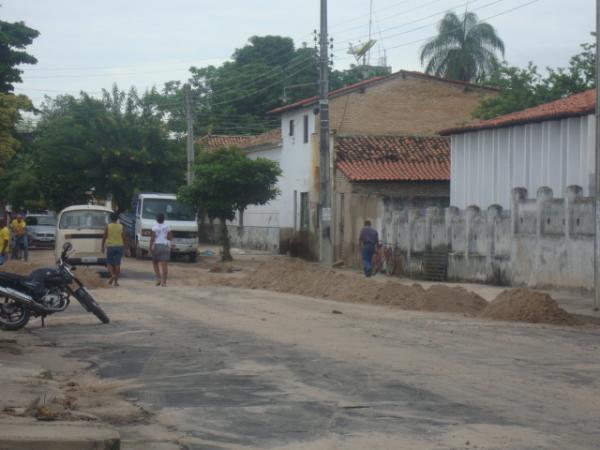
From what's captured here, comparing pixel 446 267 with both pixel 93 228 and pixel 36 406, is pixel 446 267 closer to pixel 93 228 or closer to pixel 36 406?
pixel 93 228

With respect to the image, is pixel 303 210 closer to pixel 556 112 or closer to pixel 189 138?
pixel 189 138

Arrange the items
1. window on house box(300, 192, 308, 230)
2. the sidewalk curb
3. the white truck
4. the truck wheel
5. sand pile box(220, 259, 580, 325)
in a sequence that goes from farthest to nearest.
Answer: window on house box(300, 192, 308, 230)
the truck wheel
the white truck
sand pile box(220, 259, 580, 325)
the sidewalk curb

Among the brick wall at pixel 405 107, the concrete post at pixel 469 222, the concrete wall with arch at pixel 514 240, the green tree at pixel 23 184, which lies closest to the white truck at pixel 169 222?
the brick wall at pixel 405 107

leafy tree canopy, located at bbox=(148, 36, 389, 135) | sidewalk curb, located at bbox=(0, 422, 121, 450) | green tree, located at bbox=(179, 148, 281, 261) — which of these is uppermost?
leafy tree canopy, located at bbox=(148, 36, 389, 135)

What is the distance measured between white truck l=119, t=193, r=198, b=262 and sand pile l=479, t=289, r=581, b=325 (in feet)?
72.0

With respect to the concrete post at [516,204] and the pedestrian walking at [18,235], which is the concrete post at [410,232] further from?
the pedestrian walking at [18,235]

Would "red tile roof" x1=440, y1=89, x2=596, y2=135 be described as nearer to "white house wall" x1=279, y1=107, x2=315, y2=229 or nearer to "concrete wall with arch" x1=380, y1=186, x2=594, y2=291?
"concrete wall with arch" x1=380, y1=186, x2=594, y2=291

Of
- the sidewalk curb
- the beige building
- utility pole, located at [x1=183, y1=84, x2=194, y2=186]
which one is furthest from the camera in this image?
utility pole, located at [x1=183, y1=84, x2=194, y2=186]

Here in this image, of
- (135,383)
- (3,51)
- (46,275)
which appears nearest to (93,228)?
(46,275)

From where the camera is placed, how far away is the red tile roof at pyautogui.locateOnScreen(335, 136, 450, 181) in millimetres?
41812

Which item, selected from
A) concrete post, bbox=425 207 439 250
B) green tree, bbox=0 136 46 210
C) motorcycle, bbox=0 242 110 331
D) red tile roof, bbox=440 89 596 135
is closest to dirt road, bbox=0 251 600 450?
motorcycle, bbox=0 242 110 331

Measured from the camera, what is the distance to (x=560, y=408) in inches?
378

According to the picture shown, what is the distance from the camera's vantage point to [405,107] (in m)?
46.6

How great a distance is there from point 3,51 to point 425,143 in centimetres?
1875
